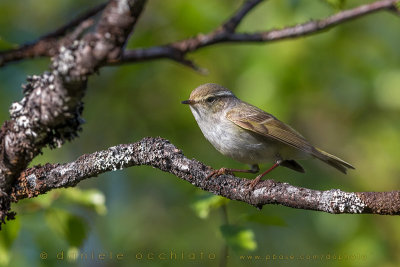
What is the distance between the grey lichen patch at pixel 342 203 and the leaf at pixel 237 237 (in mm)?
1185

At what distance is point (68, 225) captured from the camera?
348 centimetres

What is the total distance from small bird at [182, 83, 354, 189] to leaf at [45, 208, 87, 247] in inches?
56.5

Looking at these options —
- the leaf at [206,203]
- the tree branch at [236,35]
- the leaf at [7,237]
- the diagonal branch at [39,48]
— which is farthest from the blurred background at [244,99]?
the diagonal branch at [39,48]

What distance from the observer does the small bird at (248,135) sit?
413 cm

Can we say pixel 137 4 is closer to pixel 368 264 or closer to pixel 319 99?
pixel 368 264

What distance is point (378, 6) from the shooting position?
304 cm

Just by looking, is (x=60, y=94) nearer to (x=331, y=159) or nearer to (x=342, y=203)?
(x=342, y=203)

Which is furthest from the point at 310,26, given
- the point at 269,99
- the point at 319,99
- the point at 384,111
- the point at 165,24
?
the point at 384,111

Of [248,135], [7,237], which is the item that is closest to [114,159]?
[7,237]

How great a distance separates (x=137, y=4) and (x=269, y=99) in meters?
4.23

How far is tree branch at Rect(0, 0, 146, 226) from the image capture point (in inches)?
62.6

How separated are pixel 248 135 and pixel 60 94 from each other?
2691 millimetres

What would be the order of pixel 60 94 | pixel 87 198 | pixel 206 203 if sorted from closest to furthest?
1. pixel 60 94
2. pixel 206 203
3. pixel 87 198

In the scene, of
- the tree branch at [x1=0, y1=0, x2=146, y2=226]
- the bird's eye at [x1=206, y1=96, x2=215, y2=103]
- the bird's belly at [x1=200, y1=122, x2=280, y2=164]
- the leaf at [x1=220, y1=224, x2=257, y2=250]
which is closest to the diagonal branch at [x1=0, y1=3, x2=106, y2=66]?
the tree branch at [x1=0, y1=0, x2=146, y2=226]
